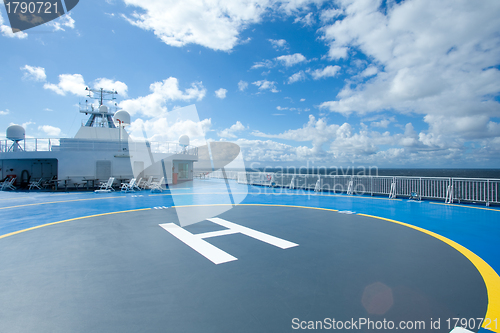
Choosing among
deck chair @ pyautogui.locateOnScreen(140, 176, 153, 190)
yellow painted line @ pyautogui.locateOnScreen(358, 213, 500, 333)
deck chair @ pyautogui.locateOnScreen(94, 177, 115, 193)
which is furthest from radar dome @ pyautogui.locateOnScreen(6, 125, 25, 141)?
yellow painted line @ pyautogui.locateOnScreen(358, 213, 500, 333)

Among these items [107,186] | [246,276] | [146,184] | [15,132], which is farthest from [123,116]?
[246,276]

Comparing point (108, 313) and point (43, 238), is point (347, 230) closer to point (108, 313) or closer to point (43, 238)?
point (108, 313)

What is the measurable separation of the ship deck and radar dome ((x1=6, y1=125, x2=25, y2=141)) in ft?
65.1

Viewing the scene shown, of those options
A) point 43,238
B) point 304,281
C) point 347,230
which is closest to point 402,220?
point 347,230

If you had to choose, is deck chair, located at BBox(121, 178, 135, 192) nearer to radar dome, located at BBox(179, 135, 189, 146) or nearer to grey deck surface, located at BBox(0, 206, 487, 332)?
radar dome, located at BBox(179, 135, 189, 146)

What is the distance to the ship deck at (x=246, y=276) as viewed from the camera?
260cm

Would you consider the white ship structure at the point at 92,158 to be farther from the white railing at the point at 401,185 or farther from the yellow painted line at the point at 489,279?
the yellow painted line at the point at 489,279

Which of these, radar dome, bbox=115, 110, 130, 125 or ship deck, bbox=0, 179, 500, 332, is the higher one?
radar dome, bbox=115, 110, 130, 125

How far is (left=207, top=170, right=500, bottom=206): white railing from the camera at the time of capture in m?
9.89

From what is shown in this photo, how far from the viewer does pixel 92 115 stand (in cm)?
2370

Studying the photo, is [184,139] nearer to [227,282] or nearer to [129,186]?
[129,186]

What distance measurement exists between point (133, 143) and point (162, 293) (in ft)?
59.6

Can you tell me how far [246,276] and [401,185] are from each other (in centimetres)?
1179

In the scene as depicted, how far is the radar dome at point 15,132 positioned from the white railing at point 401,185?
64.4 ft
